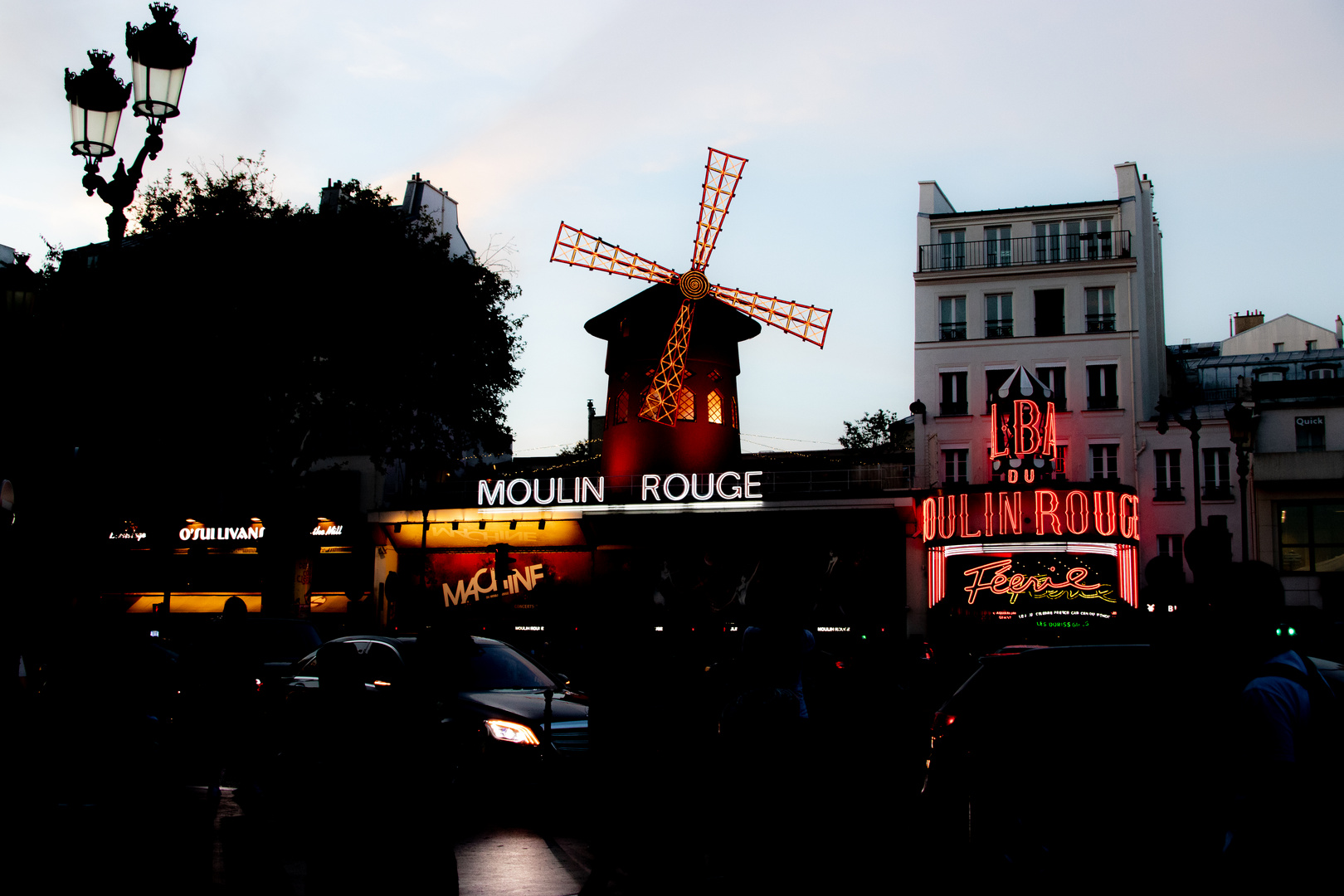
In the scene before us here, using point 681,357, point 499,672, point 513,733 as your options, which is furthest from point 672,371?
point 513,733

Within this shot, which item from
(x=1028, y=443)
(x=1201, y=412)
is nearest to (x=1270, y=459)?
(x=1201, y=412)

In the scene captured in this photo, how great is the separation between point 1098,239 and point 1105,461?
5.66 meters

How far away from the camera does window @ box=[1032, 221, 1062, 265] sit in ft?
98.9

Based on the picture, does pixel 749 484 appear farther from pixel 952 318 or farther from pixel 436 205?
pixel 436 205

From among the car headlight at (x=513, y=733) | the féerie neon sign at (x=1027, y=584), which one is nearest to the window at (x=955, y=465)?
the féerie neon sign at (x=1027, y=584)

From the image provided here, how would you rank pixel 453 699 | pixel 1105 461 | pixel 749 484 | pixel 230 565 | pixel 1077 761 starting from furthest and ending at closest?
pixel 230 565 < pixel 749 484 < pixel 1105 461 < pixel 453 699 < pixel 1077 761

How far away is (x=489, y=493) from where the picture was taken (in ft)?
102

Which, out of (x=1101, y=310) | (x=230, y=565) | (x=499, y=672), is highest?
(x=1101, y=310)

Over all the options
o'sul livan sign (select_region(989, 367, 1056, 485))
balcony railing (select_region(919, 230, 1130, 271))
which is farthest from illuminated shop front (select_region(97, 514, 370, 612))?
balcony railing (select_region(919, 230, 1130, 271))

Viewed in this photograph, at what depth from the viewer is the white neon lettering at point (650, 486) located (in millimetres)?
29422

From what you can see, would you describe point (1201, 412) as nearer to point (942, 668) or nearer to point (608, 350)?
point (608, 350)

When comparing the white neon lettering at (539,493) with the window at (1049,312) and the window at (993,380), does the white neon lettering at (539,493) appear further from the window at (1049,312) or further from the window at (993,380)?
the window at (1049,312)

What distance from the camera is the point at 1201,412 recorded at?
29000 millimetres

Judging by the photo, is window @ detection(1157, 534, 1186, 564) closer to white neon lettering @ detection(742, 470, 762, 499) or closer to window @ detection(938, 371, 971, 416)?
window @ detection(938, 371, 971, 416)
